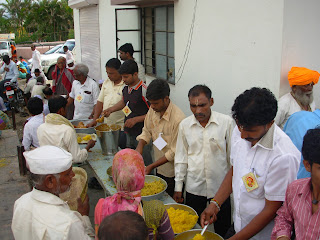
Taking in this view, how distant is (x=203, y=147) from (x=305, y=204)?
4.09 feet

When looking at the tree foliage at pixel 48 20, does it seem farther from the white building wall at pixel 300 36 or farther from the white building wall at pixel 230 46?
the white building wall at pixel 300 36

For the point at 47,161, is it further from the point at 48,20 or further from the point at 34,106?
the point at 48,20

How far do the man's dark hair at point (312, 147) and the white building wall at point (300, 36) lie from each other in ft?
5.45

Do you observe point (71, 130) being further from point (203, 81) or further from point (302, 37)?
point (302, 37)

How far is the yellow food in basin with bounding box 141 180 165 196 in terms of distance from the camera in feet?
9.14

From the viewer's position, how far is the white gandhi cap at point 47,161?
1.94 metres

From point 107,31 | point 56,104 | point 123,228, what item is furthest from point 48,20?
point 123,228

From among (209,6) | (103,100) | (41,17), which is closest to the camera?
(209,6)

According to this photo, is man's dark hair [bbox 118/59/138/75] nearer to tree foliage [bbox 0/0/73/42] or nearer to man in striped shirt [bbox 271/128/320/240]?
man in striped shirt [bbox 271/128/320/240]

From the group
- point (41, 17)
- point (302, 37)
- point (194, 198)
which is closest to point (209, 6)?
point (302, 37)

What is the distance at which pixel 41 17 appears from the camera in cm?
3331

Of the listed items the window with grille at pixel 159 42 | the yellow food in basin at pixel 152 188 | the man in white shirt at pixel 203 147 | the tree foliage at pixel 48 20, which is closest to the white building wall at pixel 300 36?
the man in white shirt at pixel 203 147

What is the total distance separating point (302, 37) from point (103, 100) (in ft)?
9.73

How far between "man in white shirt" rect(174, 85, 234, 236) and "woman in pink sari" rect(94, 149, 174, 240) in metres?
0.98
